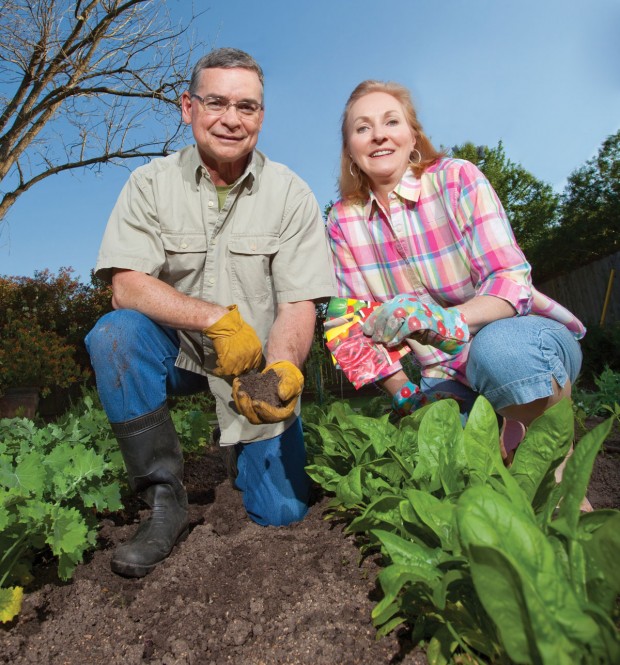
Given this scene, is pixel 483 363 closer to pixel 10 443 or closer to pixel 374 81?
pixel 374 81

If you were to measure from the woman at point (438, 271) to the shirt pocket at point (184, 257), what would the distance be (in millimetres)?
596

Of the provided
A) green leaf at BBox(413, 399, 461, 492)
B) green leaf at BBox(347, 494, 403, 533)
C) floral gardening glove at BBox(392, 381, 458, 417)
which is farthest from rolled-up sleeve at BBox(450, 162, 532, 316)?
green leaf at BBox(347, 494, 403, 533)

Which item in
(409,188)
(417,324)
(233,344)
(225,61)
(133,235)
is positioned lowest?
(417,324)

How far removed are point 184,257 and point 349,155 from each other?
33.1 inches

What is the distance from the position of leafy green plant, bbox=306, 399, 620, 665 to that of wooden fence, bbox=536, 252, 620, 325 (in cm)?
973

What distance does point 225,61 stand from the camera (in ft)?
7.61

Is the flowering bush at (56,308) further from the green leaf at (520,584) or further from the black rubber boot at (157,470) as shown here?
the green leaf at (520,584)

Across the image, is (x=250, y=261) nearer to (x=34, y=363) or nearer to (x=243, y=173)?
(x=243, y=173)

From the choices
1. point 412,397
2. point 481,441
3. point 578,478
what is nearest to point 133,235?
point 412,397

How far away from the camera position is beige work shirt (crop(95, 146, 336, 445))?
7.83 feet

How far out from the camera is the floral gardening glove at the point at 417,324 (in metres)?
1.80

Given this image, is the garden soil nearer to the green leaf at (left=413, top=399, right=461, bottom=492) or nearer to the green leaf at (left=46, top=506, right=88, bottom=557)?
the green leaf at (left=46, top=506, right=88, bottom=557)

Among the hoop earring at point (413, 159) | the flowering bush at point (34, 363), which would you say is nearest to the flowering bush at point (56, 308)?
the flowering bush at point (34, 363)

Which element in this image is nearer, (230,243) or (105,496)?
(105,496)
